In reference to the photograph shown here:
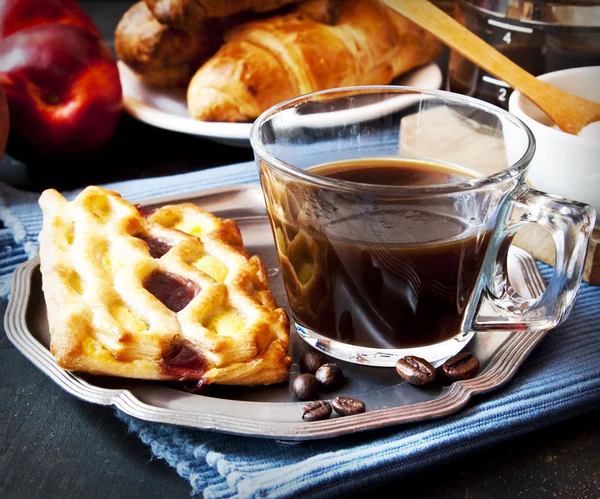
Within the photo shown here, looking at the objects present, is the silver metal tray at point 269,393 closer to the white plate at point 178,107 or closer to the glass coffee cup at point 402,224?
the glass coffee cup at point 402,224

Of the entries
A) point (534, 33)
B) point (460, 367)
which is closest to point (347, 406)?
point (460, 367)

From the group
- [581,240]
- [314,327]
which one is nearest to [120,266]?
[314,327]

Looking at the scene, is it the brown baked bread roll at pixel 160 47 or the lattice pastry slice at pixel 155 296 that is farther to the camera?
the brown baked bread roll at pixel 160 47

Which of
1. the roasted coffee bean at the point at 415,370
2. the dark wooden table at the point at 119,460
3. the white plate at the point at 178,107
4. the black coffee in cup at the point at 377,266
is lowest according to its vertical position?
the white plate at the point at 178,107

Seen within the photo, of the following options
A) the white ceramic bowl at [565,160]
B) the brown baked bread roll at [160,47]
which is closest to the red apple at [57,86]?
the brown baked bread roll at [160,47]

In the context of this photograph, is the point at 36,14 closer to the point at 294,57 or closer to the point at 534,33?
the point at 294,57

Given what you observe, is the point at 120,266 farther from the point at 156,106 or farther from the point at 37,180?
the point at 156,106

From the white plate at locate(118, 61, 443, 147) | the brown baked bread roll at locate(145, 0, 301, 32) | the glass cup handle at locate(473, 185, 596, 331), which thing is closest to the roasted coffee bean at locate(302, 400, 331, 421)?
the glass cup handle at locate(473, 185, 596, 331)
